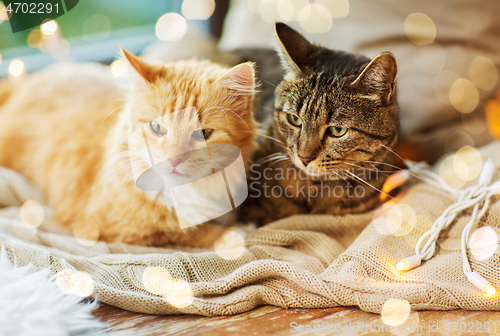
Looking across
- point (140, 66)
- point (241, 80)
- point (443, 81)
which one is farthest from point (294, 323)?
point (443, 81)

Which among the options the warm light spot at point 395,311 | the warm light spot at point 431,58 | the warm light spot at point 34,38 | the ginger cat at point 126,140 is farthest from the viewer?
the warm light spot at point 34,38

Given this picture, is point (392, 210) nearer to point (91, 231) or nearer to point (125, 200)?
point (125, 200)

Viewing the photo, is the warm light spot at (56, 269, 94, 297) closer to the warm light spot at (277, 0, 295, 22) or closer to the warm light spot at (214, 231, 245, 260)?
the warm light spot at (214, 231, 245, 260)

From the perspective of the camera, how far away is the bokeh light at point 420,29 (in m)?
1.49

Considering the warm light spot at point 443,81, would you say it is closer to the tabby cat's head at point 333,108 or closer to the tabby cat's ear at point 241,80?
the tabby cat's head at point 333,108

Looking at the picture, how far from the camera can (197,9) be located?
208cm

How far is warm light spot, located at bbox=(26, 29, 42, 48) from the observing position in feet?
5.64

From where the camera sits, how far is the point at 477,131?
1.54 m

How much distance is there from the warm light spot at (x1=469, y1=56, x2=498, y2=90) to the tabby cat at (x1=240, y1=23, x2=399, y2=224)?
722 millimetres

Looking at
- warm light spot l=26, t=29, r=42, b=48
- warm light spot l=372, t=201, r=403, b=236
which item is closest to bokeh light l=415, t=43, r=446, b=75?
warm light spot l=372, t=201, r=403, b=236

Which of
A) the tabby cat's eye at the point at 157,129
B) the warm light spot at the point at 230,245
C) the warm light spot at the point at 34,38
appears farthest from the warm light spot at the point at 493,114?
the warm light spot at the point at 34,38

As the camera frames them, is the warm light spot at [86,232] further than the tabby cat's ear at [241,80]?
Yes

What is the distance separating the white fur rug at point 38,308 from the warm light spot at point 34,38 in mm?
1432

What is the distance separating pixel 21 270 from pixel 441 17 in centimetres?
184
